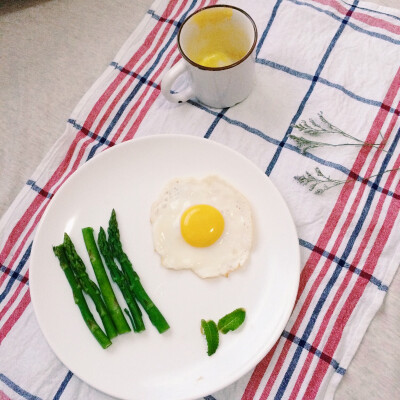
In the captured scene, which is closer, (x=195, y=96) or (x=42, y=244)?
(x=42, y=244)

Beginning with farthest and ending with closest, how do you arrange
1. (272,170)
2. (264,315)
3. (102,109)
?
(102,109) → (272,170) → (264,315)

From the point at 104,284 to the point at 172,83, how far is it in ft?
1.62

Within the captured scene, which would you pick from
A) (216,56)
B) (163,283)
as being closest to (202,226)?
(163,283)

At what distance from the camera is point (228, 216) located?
115 cm

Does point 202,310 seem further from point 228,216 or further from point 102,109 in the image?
point 102,109

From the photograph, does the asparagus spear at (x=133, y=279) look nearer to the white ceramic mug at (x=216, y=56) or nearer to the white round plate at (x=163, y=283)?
the white round plate at (x=163, y=283)

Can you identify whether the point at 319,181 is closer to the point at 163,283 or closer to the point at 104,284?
the point at 163,283

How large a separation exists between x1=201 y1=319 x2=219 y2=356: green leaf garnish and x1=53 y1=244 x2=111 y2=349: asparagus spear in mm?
205

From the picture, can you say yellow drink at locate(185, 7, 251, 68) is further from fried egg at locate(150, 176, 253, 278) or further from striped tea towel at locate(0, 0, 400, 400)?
fried egg at locate(150, 176, 253, 278)

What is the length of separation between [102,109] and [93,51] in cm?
20

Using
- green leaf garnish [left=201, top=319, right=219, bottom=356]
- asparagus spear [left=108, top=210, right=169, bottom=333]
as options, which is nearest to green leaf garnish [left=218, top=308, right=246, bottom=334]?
green leaf garnish [left=201, top=319, right=219, bottom=356]

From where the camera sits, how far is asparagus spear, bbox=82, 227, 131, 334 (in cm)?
110

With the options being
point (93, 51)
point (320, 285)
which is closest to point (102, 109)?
point (93, 51)

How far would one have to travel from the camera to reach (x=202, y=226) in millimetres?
1119
